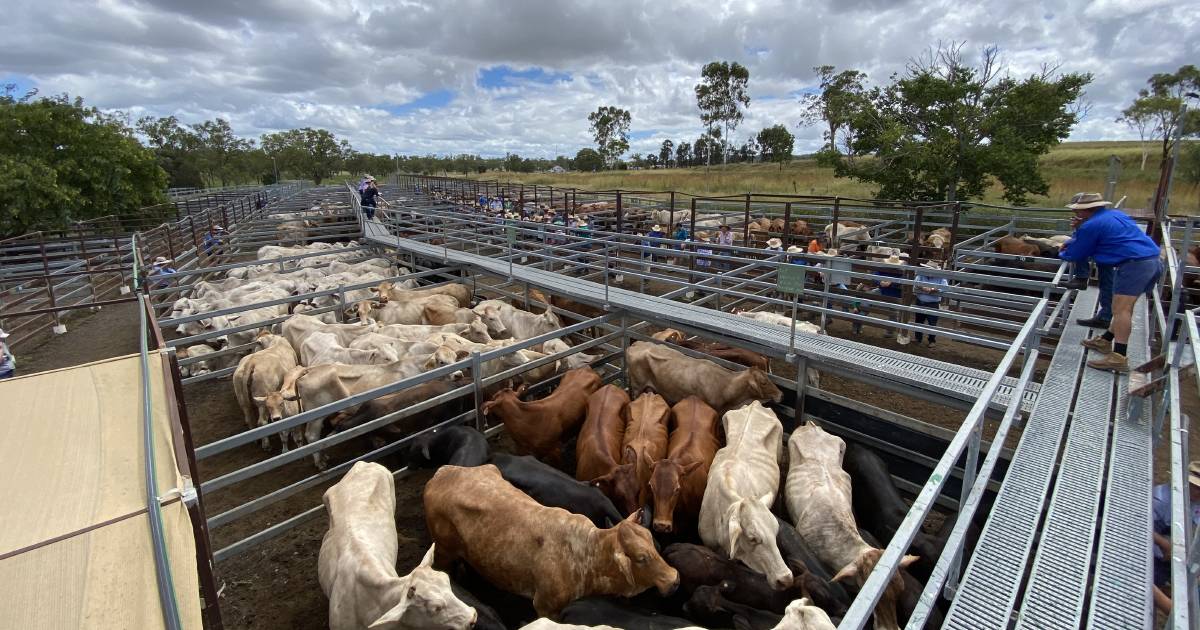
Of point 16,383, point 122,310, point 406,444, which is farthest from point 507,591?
point 122,310

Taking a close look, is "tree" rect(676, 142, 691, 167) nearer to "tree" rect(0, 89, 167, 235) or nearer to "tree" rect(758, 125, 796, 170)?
"tree" rect(758, 125, 796, 170)

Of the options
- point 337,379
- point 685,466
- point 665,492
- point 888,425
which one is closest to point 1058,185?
point 888,425

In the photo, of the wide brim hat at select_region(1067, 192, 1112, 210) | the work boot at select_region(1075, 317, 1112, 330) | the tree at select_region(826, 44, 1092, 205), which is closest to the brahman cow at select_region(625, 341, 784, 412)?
the work boot at select_region(1075, 317, 1112, 330)

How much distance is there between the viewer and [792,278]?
16.9ft

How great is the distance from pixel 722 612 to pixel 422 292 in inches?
312

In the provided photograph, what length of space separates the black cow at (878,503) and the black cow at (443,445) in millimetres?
3194

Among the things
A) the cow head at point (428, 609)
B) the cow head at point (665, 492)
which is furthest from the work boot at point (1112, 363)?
the cow head at point (428, 609)

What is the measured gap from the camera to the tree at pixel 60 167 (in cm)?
1898

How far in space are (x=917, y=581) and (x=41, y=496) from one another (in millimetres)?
4699

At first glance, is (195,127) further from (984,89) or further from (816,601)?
(816,601)

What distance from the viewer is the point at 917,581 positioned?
375 cm

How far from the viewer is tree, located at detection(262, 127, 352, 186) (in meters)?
77.2

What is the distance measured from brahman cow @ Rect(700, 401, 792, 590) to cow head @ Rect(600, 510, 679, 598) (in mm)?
476

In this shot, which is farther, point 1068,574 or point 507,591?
point 507,591
